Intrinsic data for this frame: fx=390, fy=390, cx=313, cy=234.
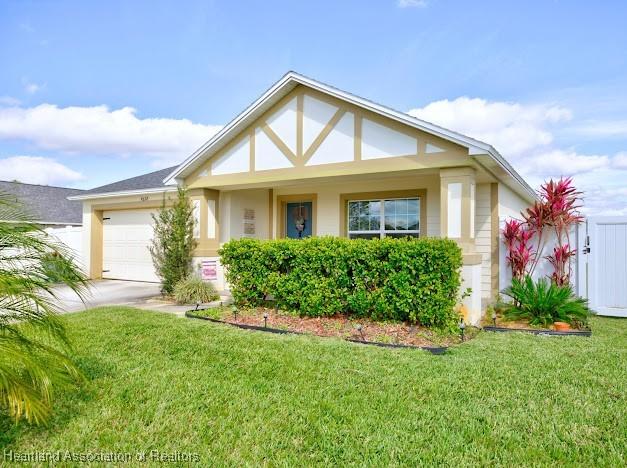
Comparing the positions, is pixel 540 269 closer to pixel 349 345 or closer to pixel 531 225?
pixel 531 225

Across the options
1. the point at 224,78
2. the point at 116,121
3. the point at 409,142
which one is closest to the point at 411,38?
the point at 409,142

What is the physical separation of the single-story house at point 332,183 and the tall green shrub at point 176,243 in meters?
0.31

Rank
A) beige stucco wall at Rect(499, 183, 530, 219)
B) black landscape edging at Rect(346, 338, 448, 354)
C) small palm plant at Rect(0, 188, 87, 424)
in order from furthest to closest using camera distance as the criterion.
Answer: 1. beige stucco wall at Rect(499, 183, 530, 219)
2. black landscape edging at Rect(346, 338, 448, 354)
3. small palm plant at Rect(0, 188, 87, 424)

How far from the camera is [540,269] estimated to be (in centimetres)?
846

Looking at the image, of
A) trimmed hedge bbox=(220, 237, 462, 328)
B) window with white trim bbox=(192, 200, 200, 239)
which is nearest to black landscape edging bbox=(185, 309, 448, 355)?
trimmed hedge bbox=(220, 237, 462, 328)

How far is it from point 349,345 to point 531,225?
539 cm

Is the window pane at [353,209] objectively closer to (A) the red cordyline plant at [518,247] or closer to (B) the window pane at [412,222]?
(B) the window pane at [412,222]

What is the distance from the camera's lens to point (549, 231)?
8.34 metres

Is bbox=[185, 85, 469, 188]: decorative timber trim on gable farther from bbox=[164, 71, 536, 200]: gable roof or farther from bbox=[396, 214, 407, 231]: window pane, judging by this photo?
bbox=[396, 214, 407, 231]: window pane

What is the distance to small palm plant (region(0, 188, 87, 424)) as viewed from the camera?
8.93ft

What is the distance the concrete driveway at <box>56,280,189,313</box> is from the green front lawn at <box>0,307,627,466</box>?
366 centimetres

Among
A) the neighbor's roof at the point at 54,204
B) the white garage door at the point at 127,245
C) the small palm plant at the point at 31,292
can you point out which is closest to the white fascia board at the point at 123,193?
the white garage door at the point at 127,245

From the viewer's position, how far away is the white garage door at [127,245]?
42.2 feet

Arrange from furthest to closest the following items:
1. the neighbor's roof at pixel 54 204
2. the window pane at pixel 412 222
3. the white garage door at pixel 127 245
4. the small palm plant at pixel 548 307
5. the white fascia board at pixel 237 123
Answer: the neighbor's roof at pixel 54 204
the white garage door at pixel 127 245
the window pane at pixel 412 222
the white fascia board at pixel 237 123
the small palm plant at pixel 548 307
